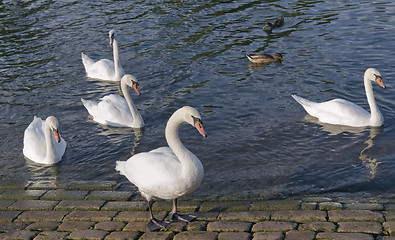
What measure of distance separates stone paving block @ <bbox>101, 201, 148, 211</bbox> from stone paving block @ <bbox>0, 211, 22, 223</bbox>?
1.04 meters

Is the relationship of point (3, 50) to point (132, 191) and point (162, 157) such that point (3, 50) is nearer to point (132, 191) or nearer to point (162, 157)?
point (132, 191)

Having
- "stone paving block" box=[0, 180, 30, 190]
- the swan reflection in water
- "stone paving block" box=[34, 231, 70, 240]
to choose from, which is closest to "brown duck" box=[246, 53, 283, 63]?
the swan reflection in water

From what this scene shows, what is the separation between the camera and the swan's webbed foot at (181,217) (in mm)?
6457

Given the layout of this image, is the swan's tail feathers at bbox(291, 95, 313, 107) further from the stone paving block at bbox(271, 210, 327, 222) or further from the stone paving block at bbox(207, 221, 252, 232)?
the stone paving block at bbox(207, 221, 252, 232)

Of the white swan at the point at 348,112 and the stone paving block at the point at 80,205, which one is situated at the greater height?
the stone paving block at the point at 80,205

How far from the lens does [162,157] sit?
6.55 meters

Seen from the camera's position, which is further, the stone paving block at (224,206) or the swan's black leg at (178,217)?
the stone paving block at (224,206)

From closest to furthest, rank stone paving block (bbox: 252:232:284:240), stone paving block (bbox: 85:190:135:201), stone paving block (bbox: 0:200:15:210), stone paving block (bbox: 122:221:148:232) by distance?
stone paving block (bbox: 252:232:284:240) < stone paving block (bbox: 122:221:148:232) < stone paving block (bbox: 0:200:15:210) < stone paving block (bbox: 85:190:135:201)

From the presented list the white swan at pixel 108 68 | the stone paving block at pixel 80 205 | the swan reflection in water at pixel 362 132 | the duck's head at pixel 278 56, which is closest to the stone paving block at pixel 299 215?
the stone paving block at pixel 80 205

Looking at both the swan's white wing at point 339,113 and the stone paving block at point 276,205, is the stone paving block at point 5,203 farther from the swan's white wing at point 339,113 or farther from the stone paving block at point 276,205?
the swan's white wing at point 339,113

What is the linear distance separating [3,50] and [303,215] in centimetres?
1296

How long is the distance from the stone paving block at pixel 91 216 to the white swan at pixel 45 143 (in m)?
2.73

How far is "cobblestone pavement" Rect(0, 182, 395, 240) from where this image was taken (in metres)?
5.99

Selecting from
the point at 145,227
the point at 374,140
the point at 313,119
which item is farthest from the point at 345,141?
the point at 145,227
